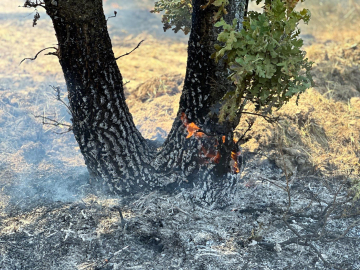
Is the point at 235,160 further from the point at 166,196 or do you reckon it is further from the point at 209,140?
the point at 166,196

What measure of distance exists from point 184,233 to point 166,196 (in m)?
0.47

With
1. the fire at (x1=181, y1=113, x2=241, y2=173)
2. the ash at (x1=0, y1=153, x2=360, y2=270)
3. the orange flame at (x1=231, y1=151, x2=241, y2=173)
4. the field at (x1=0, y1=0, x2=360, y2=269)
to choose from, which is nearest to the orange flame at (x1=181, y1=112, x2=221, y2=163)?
the fire at (x1=181, y1=113, x2=241, y2=173)

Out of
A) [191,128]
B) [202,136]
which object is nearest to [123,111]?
[191,128]

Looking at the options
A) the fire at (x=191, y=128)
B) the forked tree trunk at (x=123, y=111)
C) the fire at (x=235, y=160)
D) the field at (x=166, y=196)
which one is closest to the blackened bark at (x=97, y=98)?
the forked tree trunk at (x=123, y=111)

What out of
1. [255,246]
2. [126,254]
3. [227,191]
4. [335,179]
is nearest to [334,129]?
[335,179]

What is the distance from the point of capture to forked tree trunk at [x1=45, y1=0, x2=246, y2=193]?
250cm

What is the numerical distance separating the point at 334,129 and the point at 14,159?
400cm

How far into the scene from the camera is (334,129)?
4.30 metres

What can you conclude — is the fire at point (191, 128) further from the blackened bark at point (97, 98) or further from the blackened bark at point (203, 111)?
the blackened bark at point (97, 98)

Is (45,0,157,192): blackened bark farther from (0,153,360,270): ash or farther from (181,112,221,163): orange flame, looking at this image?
(181,112,221,163): orange flame

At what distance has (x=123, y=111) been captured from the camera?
2980 mm

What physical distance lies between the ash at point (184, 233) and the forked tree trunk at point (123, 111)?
262 mm

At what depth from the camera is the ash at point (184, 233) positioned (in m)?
2.58

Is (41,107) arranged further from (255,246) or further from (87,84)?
(255,246)
